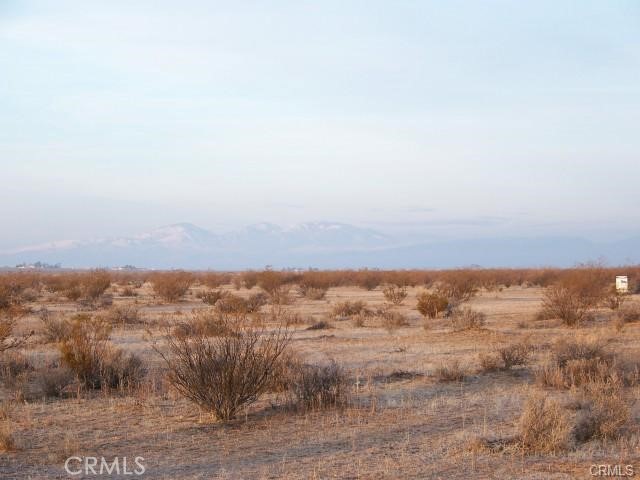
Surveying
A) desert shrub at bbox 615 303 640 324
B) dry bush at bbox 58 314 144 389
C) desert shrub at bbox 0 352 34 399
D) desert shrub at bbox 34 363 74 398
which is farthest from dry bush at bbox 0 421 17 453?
desert shrub at bbox 615 303 640 324

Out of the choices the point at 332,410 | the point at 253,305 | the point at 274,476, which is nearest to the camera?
the point at 274,476

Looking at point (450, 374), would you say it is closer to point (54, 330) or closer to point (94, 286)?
point (54, 330)

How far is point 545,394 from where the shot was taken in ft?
41.1

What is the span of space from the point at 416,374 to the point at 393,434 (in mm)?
4883

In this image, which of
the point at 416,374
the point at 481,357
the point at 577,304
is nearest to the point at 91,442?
the point at 416,374

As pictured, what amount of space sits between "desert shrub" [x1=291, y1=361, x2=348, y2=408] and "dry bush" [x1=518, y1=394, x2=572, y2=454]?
Result: 3.26 meters

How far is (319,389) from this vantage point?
11812 mm

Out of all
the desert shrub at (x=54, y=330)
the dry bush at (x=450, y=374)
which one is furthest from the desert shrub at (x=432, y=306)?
the dry bush at (x=450, y=374)

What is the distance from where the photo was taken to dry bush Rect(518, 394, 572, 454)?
29.7 feet

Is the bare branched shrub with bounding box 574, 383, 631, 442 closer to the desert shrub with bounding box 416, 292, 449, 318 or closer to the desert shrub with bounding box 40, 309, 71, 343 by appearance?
the desert shrub with bounding box 40, 309, 71, 343

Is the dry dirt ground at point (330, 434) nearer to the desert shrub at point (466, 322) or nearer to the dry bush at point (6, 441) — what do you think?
A: the dry bush at point (6, 441)

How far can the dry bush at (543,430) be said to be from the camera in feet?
29.7

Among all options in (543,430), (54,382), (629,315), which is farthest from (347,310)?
(543,430)

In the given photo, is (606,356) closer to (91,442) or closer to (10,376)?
(91,442)
